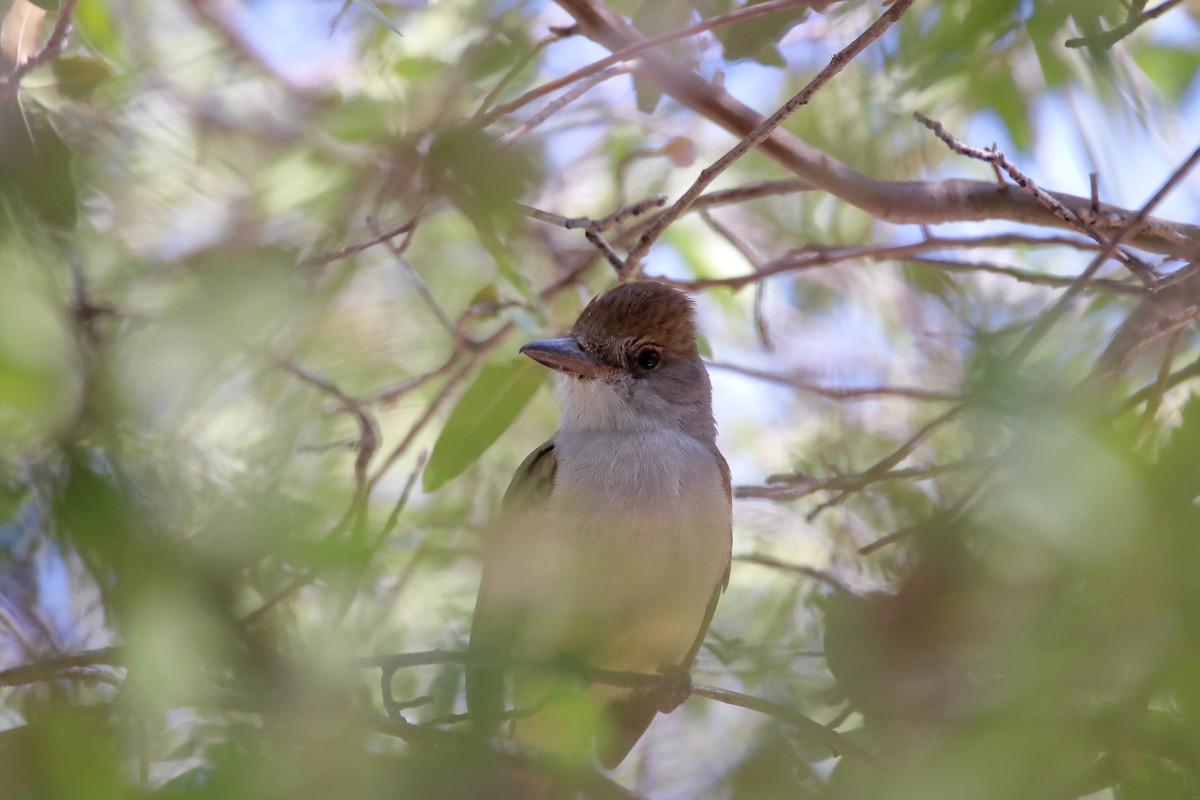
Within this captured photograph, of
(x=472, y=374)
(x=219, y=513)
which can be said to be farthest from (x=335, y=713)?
(x=472, y=374)

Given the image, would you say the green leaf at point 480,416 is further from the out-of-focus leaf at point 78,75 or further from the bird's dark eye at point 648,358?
the out-of-focus leaf at point 78,75

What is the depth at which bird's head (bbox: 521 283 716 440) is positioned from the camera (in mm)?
3881

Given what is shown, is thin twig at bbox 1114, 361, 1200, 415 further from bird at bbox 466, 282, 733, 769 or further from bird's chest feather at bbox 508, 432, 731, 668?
bird's chest feather at bbox 508, 432, 731, 668

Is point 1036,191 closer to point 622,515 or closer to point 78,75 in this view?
point 622,515

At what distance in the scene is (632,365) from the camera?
4.07m

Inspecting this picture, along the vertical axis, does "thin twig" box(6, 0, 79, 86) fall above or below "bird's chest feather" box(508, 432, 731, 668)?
above

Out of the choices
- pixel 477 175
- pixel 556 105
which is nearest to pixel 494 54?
pixel 556 105

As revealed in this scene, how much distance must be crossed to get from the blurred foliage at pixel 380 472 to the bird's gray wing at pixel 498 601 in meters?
0.04

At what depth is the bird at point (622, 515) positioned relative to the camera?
288cm

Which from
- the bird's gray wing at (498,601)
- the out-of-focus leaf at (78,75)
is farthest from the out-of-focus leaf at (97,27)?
the bird's gray wing at (498,601)

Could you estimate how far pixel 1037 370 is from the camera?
1.62 m

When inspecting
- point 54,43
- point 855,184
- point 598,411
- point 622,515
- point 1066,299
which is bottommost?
point 1066,299

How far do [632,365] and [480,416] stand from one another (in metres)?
0.64

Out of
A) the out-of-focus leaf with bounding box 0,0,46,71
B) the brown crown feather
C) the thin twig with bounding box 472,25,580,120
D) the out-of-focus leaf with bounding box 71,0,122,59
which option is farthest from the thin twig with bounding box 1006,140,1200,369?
the out-of-focus leaf with bounding box 71,0,122,59
